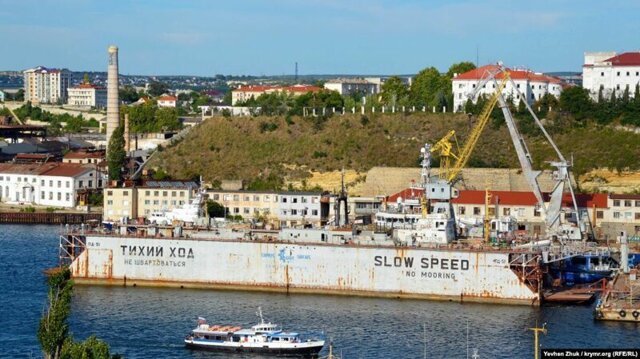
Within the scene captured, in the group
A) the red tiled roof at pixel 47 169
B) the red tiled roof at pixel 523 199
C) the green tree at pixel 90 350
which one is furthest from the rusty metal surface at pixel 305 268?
the red tiled roof at pixel 47 169

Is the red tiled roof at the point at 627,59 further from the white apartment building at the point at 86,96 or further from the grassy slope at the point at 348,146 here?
the white apartment building at the point at 86,96

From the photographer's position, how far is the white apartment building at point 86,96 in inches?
7333

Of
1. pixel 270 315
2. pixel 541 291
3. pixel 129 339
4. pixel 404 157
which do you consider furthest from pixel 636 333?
pixel 404 157

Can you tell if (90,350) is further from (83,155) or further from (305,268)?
(83,155)

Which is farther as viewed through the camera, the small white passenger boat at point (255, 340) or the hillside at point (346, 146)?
the hillside at point (346, 146)

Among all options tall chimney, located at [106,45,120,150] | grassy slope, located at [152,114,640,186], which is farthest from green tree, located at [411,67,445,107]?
tall chimney, located at [106,45,120,150]

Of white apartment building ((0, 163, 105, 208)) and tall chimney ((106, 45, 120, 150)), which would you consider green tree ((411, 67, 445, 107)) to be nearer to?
tall chimney ((106, 45, 120, 150))

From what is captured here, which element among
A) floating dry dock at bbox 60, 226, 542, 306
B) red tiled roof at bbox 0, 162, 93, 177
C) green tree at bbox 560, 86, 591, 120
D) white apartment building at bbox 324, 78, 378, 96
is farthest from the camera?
white apartment building at bbox 324, 78, 378, 96

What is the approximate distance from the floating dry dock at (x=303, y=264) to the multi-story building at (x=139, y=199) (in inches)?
715

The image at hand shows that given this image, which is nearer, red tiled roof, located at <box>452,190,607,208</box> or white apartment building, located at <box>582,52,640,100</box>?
red tiled roof, located at <box>452,190,607,208</box>

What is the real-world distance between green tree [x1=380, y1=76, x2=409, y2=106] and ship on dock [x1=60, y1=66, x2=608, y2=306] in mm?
44980

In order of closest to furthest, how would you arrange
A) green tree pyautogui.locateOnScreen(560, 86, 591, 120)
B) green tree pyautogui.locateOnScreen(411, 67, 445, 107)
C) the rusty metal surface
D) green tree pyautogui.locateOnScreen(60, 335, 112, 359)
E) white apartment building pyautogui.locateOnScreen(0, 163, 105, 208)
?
green tree pyautogui.locateOnScreen(60, 335, 112, 359)
the rusty metal surface
white apartment building pyautogui.locateOnScreen(0, 163, 105, 208)
green tree pyautogui.locateOnScreen(560, 86, 591, 120)
green tree pyautogui.locateOnScreen(411, 67, 445, 107)

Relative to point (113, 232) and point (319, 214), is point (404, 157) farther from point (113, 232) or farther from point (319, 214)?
point (113, 232)

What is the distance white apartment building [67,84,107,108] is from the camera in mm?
186250
